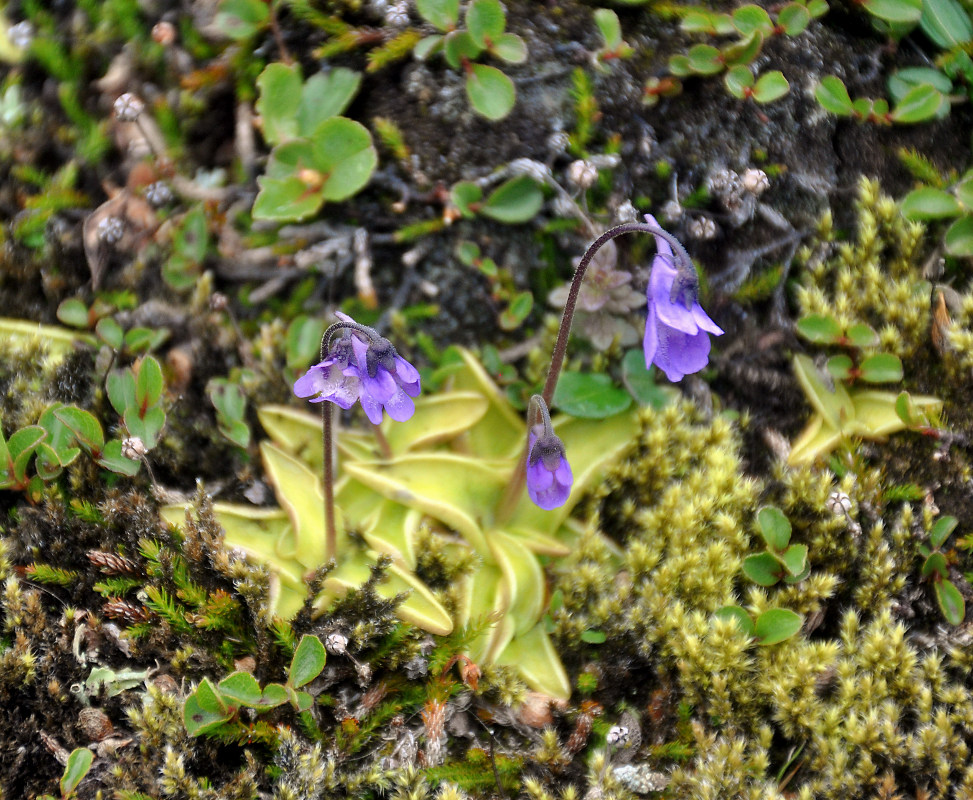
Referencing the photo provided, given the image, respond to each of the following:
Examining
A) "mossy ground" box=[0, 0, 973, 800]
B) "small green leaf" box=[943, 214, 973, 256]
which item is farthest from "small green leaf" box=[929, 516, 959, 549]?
"small green leaf" box=[943, 214, 973, 256]

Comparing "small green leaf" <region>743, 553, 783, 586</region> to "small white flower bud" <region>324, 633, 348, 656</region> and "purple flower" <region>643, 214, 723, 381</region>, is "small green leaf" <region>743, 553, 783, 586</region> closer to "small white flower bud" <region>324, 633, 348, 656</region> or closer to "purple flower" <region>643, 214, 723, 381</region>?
"purple flower" <region>643, 214, 723, 381</region>

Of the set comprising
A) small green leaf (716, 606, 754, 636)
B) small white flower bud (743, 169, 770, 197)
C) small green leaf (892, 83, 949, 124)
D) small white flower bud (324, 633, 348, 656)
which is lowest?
small green leaf (716, 606, 754, 636)

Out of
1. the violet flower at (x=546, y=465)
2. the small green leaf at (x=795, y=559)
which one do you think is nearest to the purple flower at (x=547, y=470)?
the violet flower at (x=546, y=465)

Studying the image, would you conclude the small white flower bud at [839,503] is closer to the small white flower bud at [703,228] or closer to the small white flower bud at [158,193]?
the small white flower bud at [703,228]

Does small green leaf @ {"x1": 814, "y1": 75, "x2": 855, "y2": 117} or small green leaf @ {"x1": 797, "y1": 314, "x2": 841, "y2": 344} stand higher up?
small green leaf @ {"x1": 814, "y1": 75, "x2": 855, "y2": 117}

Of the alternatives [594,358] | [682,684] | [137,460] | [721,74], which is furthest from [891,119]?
[137,460]

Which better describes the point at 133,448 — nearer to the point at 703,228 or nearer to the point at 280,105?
the point at 280,105
